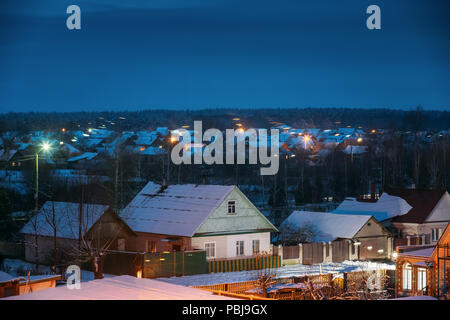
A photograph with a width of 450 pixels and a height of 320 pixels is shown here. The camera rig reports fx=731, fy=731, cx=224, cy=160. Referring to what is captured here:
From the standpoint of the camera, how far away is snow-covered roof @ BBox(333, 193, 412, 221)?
4391 cm

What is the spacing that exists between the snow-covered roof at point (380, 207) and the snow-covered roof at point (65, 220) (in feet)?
57.0

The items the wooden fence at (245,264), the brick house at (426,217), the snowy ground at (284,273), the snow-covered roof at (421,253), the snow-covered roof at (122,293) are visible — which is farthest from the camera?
the brick house at (426,217)

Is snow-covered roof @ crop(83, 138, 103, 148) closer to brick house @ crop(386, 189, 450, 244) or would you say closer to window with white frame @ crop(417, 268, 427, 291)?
brick house @ crop(386, 189, 450, 244)

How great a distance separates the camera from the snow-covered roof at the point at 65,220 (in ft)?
108

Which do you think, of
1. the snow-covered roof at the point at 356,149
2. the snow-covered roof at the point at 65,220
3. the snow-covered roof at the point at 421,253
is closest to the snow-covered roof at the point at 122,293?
the snow-covered roof at the point at 421,253

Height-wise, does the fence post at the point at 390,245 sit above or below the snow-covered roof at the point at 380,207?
below

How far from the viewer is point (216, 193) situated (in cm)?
3662

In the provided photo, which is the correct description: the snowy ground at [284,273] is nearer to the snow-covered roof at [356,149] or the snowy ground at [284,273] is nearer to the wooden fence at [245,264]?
the wooden fence at [245,264]

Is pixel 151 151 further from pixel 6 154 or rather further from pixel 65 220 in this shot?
pixel 65 220

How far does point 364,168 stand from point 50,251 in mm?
56222

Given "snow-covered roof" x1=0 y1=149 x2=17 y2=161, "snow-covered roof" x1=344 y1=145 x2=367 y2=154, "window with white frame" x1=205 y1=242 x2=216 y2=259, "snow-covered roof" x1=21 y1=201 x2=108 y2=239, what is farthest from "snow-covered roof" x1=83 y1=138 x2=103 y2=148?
"window with white frame" x1=205 y1=242 x2=216 y2=259

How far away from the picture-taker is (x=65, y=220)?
1347 inches

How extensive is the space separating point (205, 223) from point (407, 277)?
435 inches
